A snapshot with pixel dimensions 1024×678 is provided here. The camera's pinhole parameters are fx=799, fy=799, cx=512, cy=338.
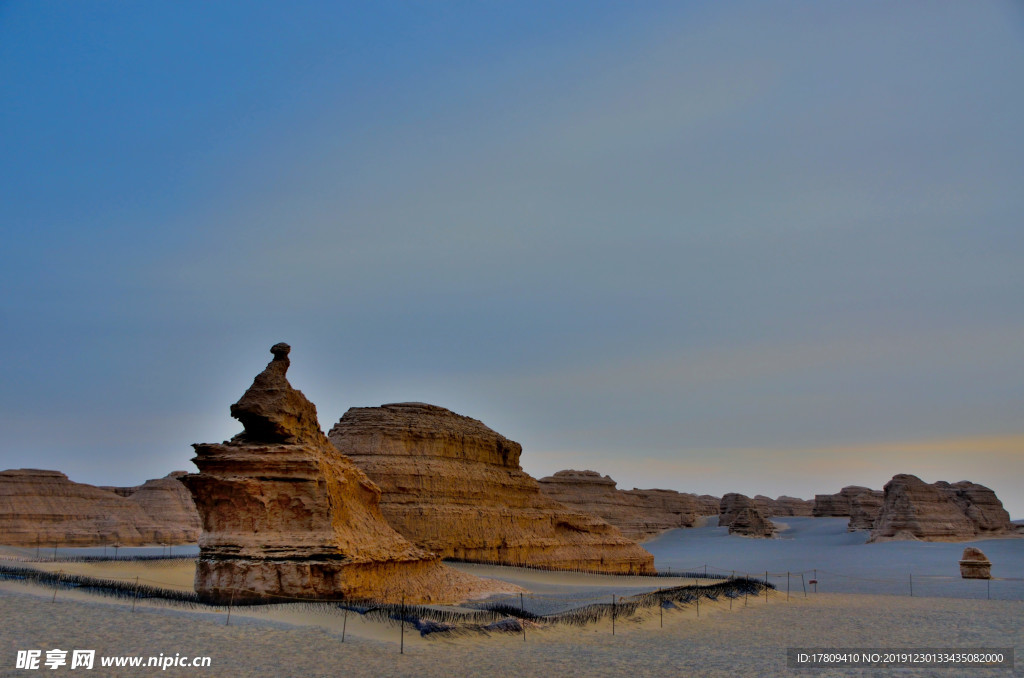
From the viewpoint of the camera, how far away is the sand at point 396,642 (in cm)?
1112

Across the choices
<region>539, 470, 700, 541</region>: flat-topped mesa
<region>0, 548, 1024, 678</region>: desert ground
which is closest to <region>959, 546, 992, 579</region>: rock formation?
<region>0, 548, 1024, 678</region>: desert ground

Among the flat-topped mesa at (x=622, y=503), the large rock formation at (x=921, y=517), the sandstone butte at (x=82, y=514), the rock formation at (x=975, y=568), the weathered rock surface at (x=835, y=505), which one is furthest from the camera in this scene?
the weathered rock surface at (x=835, y=505)

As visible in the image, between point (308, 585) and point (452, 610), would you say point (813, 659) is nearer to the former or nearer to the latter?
point (452, 610)

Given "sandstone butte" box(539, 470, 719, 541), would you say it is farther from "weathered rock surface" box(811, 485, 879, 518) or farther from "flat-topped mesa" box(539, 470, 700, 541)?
"weathered rock surface" box(811, 485, 879, 518)

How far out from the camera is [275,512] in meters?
15.7

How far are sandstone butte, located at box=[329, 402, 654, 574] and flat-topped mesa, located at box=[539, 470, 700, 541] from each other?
2292 centimetres

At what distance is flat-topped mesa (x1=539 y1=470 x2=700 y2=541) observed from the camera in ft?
237

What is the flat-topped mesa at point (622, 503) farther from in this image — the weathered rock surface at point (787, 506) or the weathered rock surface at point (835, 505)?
the weathered rock surface at point (787, 506)

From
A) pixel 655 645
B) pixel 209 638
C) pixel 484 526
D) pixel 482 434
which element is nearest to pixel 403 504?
pixel 484 526

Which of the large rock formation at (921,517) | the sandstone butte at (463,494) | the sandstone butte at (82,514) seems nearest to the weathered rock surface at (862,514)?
the large rock formation at (921,517)

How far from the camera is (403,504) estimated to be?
99.7 ft

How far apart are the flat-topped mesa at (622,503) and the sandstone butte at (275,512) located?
4372 centimetres

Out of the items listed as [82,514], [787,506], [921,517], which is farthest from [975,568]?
[787,506]

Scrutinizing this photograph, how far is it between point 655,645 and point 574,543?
68.0 feet
